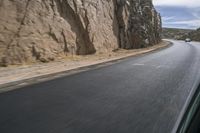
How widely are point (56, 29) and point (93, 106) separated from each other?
15.8m

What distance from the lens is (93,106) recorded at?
8.21m

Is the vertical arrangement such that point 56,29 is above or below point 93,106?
above

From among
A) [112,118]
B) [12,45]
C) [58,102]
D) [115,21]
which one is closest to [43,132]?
[112,118]

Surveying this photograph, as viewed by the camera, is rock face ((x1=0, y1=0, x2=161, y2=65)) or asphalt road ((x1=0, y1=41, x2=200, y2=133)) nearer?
asphalt road ((x1=0, y1=41, x2=200, y2=133))

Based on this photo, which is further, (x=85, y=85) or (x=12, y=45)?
(x=12, y=45)

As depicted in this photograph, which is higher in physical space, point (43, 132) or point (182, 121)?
point (182, 121)

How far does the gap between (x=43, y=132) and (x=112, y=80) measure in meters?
7.80

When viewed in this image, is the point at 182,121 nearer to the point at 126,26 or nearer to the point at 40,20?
the point at 40,20

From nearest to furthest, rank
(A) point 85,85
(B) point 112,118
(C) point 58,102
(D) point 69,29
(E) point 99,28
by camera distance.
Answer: (B) point 112,118 < (C) point 58,102 < (A) point 85,85 < (D) point 69,29 < (E) point 99,28

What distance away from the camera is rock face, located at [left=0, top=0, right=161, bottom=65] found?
19.5 meters

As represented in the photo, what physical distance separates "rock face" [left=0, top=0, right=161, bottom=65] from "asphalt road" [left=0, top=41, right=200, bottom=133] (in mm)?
7491

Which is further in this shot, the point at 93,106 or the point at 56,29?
the point at 56,29

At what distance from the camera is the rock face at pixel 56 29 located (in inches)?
768

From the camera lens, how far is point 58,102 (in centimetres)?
866
